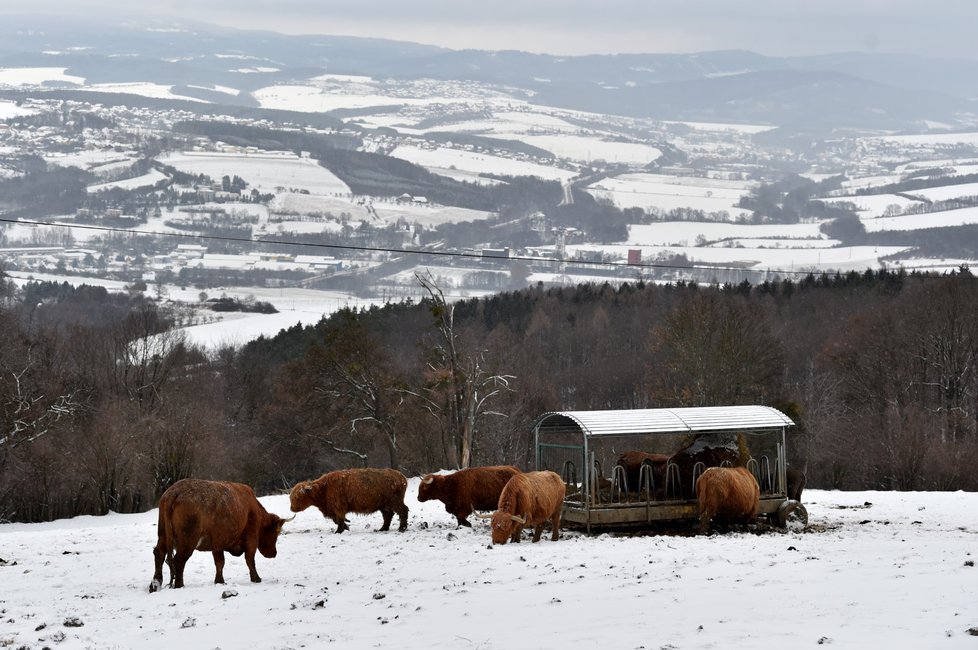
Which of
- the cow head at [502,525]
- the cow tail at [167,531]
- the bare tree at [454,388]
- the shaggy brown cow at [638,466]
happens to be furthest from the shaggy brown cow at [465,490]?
the bare tree at [454,388]

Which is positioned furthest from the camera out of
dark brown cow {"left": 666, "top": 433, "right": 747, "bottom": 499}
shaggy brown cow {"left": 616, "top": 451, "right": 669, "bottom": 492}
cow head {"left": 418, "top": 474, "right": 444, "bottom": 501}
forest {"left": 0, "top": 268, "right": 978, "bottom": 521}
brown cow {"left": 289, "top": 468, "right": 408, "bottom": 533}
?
forest {"left": 0, "top": 268, "right": 978, "bottom": 521}

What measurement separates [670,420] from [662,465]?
1.87 metres

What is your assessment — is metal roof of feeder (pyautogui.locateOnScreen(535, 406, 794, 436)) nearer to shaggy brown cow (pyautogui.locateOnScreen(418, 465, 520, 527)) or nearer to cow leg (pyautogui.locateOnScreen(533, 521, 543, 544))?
shaggy brown cow (pyautogui.locateOnScreen(418, 465, 520, 527))

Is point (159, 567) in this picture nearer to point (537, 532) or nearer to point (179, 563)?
point (179, 563)

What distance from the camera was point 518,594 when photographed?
56.4 feet

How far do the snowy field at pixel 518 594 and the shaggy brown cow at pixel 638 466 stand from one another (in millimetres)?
3689

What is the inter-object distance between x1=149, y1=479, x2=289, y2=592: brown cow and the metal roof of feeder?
28.6 ft

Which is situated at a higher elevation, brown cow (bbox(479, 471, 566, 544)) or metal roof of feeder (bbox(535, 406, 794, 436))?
metal roof of feeder (bbox(535, 406, 794, 436))

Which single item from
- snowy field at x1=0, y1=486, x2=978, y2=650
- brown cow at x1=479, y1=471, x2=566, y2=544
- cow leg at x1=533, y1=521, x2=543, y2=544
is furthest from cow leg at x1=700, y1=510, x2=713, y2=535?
cow leg at x1=533, y1=521, x2=543, y2=544

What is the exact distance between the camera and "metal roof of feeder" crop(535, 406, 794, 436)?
25781mm

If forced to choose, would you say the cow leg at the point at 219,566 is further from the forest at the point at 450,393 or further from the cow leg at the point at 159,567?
the forest at the point at 450,393

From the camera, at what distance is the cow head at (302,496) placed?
25.8 meters

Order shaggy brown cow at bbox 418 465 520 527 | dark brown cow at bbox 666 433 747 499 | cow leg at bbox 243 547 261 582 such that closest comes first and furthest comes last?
cow leg at bbox 243 547 261 582, shaggy brown cow at bbox 418 465 520 527, dark brown cow at bbox 666 433 747 499

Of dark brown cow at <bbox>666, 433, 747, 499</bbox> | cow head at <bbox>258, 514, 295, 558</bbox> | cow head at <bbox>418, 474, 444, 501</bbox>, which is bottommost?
cow head at <bbox>418, 474, 444, 501</bbox>
